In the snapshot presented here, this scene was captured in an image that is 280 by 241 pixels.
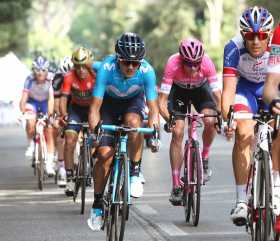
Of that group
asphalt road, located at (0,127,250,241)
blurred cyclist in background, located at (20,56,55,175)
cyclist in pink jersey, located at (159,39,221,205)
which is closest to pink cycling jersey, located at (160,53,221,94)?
cyclist in pink jersey, located at (159,39,221,205)

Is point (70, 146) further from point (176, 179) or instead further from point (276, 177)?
point (276, 177)

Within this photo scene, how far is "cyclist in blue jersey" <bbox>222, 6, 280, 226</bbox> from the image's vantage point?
31.5 feet

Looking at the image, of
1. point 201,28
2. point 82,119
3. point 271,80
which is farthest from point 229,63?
point 201,28

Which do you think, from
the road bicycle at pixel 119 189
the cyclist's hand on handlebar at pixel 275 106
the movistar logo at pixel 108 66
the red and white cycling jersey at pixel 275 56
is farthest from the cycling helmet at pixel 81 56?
the cyclist's hand on handlebar at pixel 275 106

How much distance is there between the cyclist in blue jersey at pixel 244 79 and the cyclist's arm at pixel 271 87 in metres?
1.19

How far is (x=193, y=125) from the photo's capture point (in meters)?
12.2

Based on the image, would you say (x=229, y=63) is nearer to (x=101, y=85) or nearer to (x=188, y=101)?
(x=101, y=85)

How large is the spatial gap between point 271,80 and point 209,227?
3.52 meters

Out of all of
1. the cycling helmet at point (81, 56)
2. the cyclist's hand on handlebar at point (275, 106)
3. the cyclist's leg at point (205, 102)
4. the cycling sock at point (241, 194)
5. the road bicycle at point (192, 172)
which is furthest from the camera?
the cycling helmet at point (81, 56)

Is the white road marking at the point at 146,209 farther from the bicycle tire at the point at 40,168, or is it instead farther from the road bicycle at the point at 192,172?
the bicycle tire at the point at 40,168

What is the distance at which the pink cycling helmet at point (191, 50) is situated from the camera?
11984 millimetres

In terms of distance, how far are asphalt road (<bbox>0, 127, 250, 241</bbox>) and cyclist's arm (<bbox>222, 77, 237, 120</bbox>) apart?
52.1 inches

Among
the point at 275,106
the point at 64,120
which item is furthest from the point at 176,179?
the point at 275,106

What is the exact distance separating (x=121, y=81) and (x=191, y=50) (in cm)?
185
